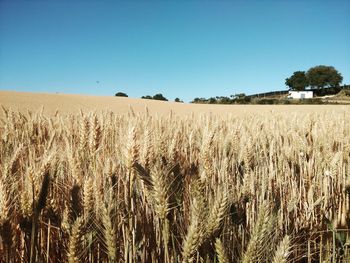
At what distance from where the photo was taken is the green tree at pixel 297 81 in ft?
257

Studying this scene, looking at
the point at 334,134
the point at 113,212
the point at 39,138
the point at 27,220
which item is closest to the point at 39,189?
the point at 27,220

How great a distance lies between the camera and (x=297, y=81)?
262 ft

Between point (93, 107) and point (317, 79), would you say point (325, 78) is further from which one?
point (93, 107)

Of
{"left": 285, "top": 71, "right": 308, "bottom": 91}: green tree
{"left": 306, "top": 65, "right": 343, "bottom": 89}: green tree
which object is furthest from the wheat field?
{"left": 306, "top": 65, "right": 343, "bottom": 89}: green tree

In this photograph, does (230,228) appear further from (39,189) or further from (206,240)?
(39,189)

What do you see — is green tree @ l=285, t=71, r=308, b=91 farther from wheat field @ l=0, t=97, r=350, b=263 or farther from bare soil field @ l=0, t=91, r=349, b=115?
wheat field @ l=0, t=97, r=350, b=263

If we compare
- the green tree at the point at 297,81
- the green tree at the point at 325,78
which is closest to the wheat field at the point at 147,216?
the green tree at the point at 297,81

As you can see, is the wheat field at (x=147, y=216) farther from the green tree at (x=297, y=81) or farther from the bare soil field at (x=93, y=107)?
the green tree at (x=297, y=81)

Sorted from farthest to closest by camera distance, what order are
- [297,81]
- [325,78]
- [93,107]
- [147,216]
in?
1. [297,81]
2. [325,78]
3. [93,107]
4. [147,216]

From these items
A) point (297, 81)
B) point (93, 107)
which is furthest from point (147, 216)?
point (297, 81)

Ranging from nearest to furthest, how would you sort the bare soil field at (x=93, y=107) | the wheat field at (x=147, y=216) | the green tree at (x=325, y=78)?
the wheat field at (x=147, y=216) → the bare soil field at (x=93, y=107) → the green tree at (x=325, y=78)

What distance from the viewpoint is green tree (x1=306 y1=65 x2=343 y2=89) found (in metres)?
77.6

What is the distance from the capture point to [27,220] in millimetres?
1024

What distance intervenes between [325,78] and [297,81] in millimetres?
6768
